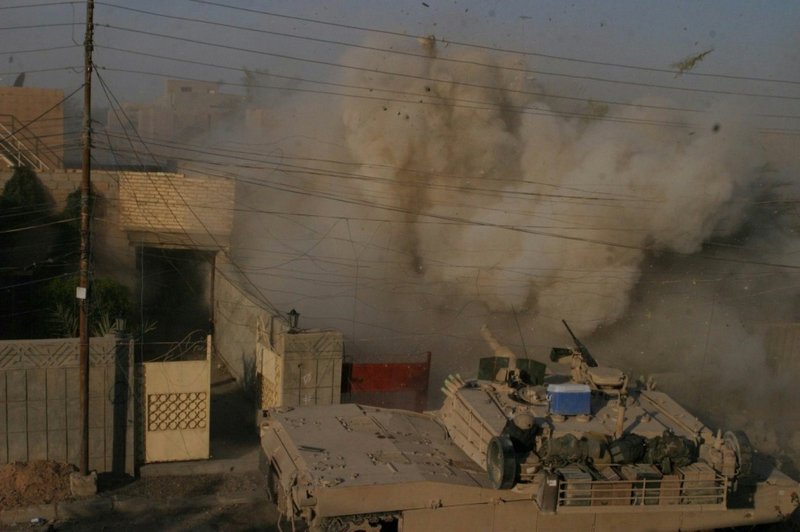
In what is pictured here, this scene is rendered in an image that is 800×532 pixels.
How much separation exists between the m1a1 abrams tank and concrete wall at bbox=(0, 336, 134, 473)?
294cm

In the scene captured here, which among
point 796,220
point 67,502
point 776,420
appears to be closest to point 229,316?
point 67,502

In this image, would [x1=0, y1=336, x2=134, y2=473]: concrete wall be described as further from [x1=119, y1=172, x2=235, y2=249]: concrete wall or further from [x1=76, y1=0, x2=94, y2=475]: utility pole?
[x1=119, y1=172, x2=235, y2=249]: concrete wall

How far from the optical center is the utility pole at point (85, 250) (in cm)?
1091

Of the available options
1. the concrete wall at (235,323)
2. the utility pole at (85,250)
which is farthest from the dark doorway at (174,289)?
the utility pole at (85,250)

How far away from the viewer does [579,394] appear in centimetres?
939

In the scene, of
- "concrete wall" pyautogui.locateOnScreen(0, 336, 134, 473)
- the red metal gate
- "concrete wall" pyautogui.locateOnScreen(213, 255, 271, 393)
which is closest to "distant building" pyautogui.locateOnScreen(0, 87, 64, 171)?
"concrete wall" pyautogui.locateOnScreen(213, 255, 271, 393)

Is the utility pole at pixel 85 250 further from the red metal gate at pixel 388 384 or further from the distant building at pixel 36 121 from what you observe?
the distant building at pixel 36 121

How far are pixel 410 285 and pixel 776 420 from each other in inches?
338

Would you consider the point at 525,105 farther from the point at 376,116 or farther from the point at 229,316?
the point at 229,316

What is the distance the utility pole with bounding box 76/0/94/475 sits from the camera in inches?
429

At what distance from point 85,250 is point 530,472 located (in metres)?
6.38

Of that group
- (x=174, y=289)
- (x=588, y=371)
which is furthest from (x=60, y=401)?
(x=174, y=289)

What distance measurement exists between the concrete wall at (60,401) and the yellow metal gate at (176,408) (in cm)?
39

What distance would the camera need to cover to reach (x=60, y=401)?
37.8ft
